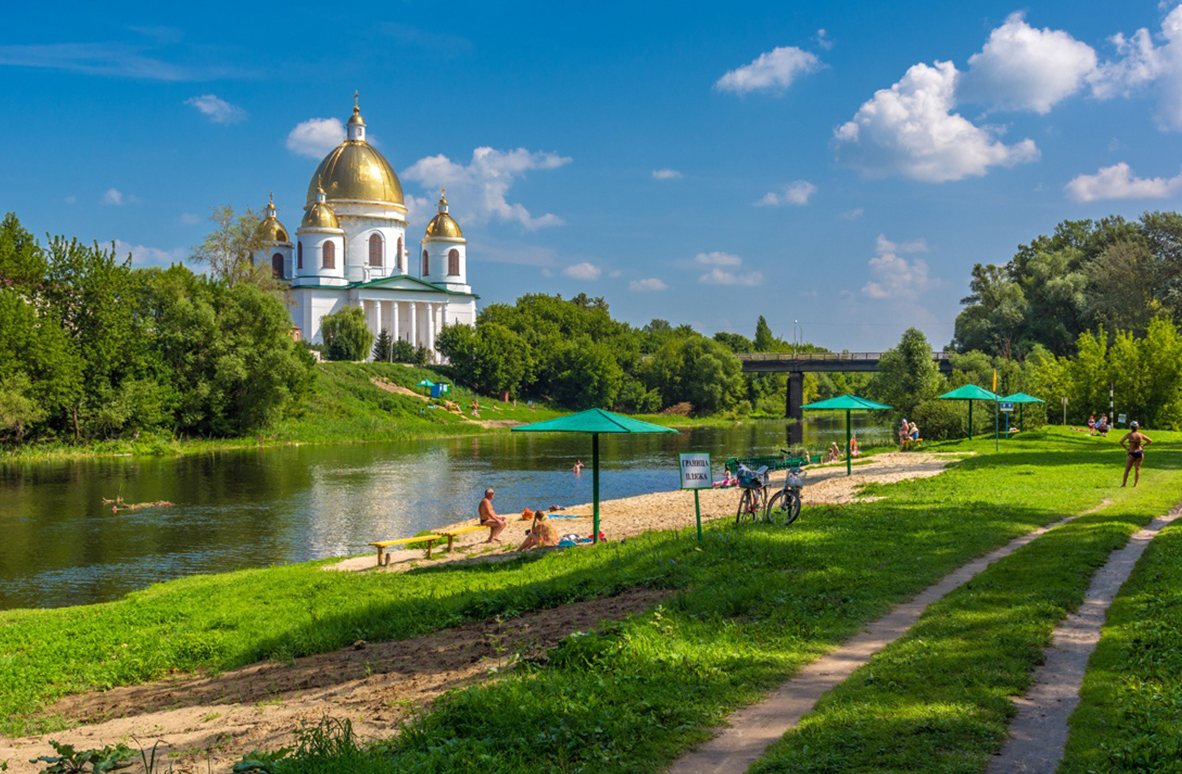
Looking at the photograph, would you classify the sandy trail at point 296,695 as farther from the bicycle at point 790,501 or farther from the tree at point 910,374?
the tree at point 910,374

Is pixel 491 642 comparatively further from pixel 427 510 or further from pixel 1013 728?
pixel 427 510

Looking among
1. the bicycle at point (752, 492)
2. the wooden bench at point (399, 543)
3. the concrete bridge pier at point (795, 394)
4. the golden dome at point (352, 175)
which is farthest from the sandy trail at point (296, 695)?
the golden dome at point (352, 175)

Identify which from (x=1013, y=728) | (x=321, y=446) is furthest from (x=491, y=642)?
(x=321, y=446)

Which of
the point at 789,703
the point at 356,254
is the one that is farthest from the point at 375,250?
the point at 789,703

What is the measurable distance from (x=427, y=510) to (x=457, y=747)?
24.3 metres

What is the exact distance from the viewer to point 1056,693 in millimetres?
8023

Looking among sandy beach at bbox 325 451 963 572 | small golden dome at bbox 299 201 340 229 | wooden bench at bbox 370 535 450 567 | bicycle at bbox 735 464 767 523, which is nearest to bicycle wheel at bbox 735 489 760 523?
bicycle at bbox 735 464 767 523

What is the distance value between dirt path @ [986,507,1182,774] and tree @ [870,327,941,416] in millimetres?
40673

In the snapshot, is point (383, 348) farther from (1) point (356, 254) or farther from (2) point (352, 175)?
(2) point (352, 175)

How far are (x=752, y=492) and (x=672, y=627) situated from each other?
9234mm

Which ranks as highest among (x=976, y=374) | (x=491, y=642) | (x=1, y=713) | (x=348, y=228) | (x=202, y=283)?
(x=348, y=228)

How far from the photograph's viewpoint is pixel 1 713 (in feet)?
36.3

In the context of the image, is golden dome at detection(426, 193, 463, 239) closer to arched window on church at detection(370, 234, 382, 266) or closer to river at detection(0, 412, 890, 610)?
arched window on church at detection(370, 234, 382, 266)

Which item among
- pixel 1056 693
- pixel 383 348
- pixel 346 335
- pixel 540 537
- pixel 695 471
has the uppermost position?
pixel 346 335
